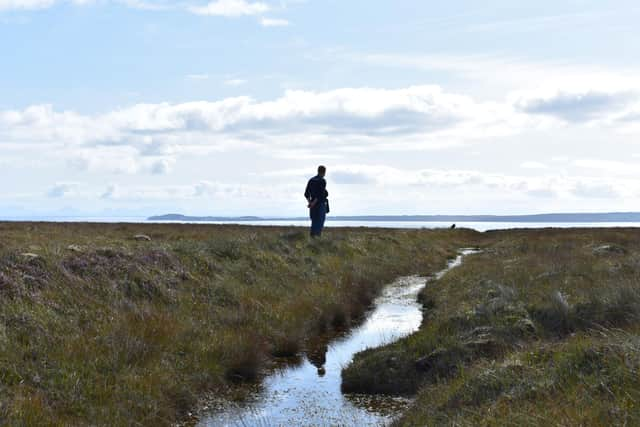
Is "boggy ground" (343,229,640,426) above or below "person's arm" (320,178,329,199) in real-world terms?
below

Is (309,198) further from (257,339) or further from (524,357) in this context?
(524,357)

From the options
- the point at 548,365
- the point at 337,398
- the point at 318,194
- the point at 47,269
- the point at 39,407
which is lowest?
the point at 337,398

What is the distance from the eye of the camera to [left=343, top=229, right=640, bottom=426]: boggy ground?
5.61 m

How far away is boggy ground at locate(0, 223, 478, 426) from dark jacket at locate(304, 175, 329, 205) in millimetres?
3940

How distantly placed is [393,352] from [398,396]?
3.50 feet

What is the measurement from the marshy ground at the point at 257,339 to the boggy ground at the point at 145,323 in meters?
0.03

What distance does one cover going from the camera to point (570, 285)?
13219mm

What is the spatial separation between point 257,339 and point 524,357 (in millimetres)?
5106

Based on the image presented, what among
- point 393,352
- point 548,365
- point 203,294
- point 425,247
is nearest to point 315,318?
point 203,294

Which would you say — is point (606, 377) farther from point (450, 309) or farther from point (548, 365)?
point (450, 309)

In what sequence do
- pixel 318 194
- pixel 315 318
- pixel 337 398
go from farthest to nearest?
pixel 318 194 < pixel 315 318 < pixel 337 398

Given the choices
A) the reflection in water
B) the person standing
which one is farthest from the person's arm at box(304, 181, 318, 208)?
the reflection in water

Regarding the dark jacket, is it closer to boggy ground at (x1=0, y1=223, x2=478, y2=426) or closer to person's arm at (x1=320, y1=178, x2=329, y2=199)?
person's arm at (x1=320, y1=178, x2=329, y2=199)

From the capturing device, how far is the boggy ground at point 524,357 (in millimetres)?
5613
